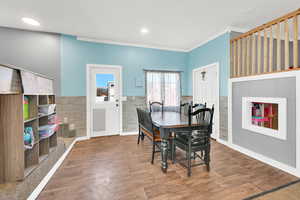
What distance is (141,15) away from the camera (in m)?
2.61

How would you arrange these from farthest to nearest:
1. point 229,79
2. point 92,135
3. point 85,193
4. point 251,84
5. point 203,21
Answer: point 92,135 → point 229,79 → point 203,21 → point 251,84 → point 85,193

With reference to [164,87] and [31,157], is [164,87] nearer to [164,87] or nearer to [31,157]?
[164,87]

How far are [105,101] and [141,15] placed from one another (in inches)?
95.0

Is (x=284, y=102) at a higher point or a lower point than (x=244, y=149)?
higher

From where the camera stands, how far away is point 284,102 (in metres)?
2.08

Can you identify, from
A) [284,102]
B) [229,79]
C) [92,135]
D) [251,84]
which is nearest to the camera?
[284,102]

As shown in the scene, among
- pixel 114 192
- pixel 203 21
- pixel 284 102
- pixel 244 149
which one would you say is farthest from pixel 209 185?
pixel 203 21

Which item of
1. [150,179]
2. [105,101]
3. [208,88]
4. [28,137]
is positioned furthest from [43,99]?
[208,88]

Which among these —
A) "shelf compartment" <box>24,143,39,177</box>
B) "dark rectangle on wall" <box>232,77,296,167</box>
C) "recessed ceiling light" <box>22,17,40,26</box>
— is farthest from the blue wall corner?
"shelf compartment" <box>24,143,39,177</box>

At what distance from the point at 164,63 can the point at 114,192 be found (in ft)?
12.2

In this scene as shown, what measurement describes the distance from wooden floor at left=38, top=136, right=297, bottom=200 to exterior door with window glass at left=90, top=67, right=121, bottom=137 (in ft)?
3.89

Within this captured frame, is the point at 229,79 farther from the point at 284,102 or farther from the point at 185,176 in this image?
the point at 185,176

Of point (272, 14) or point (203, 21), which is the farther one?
point (203, 21)

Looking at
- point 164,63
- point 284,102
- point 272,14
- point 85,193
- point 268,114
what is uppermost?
point 272,14
